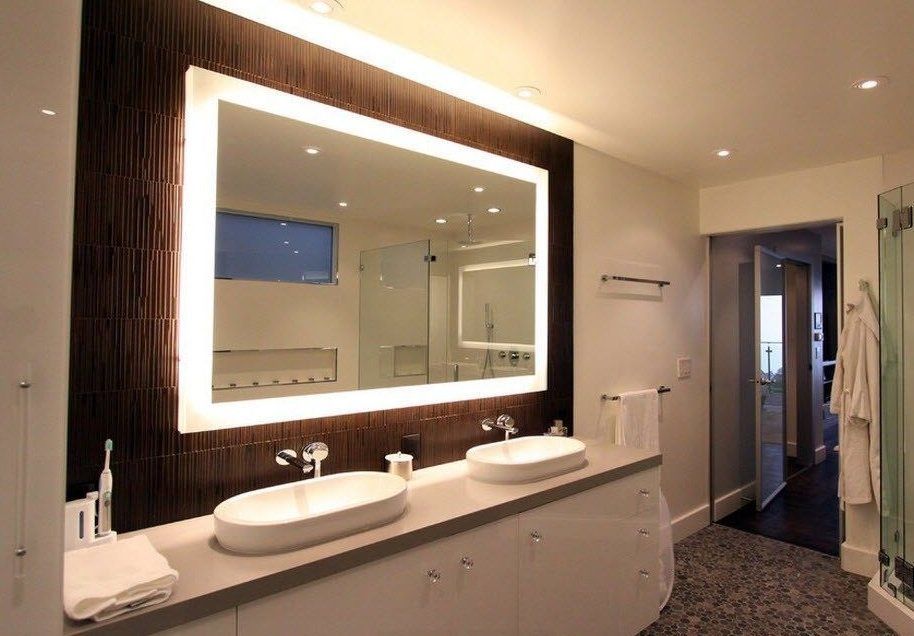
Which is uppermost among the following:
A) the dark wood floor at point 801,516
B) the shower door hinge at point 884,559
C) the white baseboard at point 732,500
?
the shower door hinge at point 884,559

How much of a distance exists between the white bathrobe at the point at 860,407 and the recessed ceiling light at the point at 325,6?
3166 millimetres

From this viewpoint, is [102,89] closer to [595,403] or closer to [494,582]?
[494,582]

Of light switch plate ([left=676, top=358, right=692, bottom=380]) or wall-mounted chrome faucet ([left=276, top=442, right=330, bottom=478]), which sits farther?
light switch plate ([left=676, top=358, right=692, bottom=380])

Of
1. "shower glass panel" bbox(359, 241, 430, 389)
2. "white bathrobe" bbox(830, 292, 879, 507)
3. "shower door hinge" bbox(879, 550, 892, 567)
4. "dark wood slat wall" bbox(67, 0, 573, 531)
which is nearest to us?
"dark wood slat wall" bbox(67, 0, 573, 531)

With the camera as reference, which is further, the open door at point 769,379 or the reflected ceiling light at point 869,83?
the open door at point 769,379

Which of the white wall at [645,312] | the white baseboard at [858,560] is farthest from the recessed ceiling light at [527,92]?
the white baseboard at [858,560]

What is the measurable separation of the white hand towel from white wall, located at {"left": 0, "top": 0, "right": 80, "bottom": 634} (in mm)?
2578

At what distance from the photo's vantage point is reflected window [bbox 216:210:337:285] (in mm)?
1624

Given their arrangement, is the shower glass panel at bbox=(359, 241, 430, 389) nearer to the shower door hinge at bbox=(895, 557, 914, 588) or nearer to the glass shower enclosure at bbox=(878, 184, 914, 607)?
the glass shower enclosure at bbox=(878, 184, 914, 607)

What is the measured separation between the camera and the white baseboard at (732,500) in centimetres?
381

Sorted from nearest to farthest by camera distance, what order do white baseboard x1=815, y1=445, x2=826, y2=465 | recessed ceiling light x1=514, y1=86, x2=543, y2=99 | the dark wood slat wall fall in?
the dark wood slat wall < recessed ceiling light x1=514, y1=86, x2=543, y2=99 < white baseboard x1=815, y1=445, x2=826, y2=465

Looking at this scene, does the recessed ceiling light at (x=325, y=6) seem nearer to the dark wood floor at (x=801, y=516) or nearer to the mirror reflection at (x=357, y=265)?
the mirror reflection at (x=357, y=265)

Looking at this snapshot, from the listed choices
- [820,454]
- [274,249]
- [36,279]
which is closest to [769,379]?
[820,454]

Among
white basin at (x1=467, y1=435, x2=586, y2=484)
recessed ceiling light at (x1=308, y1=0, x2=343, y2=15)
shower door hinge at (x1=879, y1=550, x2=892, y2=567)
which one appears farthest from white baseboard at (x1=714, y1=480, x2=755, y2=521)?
recessed ceiling light at (x1=308, y1=0, x2=343, y2=15)
